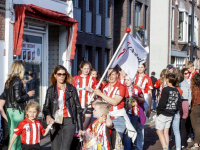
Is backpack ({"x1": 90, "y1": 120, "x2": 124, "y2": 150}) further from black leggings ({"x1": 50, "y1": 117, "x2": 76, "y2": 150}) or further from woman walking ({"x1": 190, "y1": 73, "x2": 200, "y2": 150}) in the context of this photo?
woman walking ({"x1": 190, "y1": 73, "x2": 200, "y2": 150})

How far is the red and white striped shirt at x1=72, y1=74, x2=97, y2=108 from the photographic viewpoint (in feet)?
30.5

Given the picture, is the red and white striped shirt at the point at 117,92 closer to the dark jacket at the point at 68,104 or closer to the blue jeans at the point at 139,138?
the dark jacket at the point at 68,104

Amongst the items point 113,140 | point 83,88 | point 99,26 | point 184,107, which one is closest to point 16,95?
point 113,140

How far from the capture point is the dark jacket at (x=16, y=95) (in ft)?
24.2

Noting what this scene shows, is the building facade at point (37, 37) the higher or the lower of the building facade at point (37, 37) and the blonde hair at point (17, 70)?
the higher

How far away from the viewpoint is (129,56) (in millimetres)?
9133

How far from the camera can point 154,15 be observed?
33.3 meters

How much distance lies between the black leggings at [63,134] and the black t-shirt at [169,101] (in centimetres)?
274

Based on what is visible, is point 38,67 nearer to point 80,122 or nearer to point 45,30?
point 45,30

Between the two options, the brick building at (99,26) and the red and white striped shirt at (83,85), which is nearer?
the red and white striped shirt at (83,85)

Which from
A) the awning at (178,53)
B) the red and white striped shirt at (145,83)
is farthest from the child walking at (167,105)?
the awning at (178,53)

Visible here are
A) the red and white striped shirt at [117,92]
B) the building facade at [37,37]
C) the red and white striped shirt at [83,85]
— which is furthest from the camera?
the building facade at [37,37]

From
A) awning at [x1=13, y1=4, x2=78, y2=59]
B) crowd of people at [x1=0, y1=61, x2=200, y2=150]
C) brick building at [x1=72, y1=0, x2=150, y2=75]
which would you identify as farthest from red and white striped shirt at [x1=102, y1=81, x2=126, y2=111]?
brick building at [x1=72, y1=0, x2=150, y2=75]

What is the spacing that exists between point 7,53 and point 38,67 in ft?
8.25
